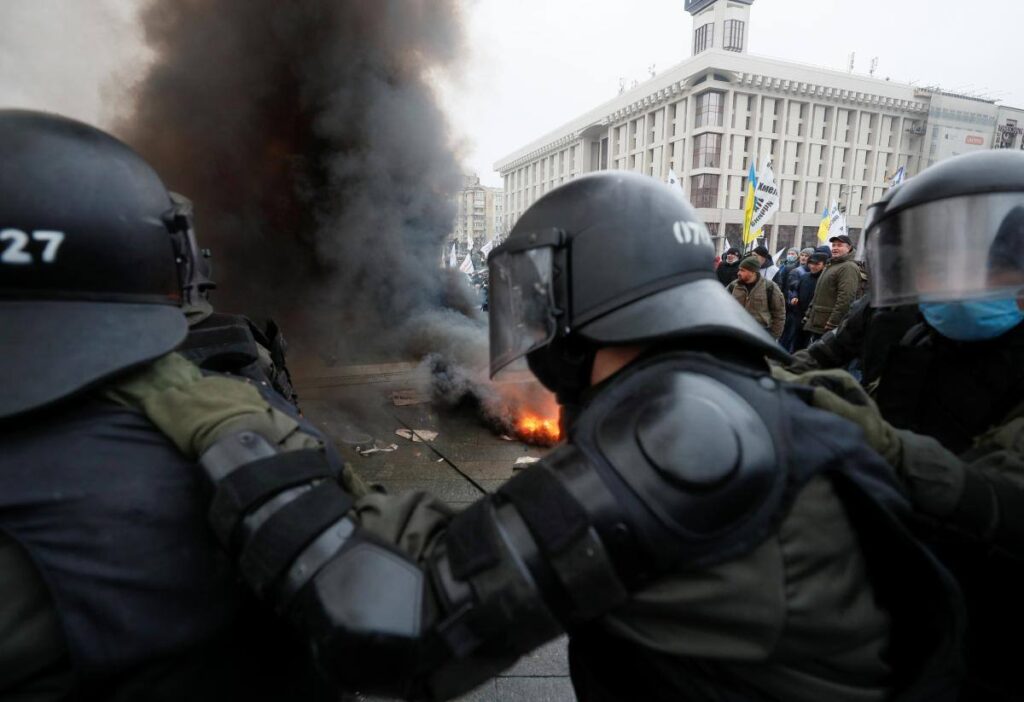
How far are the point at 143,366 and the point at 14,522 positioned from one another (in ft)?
1.01

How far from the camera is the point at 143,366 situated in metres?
0.98

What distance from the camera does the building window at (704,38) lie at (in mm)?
50344

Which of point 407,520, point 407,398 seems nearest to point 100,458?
point 407,520

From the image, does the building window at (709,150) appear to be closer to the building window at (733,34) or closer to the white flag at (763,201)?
the building window at (733,34)

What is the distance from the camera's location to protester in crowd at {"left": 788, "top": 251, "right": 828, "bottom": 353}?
745cm

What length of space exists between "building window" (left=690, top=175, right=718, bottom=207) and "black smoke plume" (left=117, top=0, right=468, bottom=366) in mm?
32622

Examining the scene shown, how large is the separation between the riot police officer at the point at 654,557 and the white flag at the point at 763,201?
10.5 m

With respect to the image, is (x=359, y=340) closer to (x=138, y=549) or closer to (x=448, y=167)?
(x=448, y=167)

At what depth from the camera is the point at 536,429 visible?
5902 millimetres

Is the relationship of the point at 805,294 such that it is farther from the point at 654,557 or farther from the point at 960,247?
the point at 654,557

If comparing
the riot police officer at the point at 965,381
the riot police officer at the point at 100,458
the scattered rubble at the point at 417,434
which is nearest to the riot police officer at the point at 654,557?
the riot police officer at the point at 100,458

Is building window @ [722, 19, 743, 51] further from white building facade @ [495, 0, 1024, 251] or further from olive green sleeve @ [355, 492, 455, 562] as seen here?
olive green sleeve @ [355, 492, 455, 562]

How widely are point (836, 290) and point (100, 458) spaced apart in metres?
7.09

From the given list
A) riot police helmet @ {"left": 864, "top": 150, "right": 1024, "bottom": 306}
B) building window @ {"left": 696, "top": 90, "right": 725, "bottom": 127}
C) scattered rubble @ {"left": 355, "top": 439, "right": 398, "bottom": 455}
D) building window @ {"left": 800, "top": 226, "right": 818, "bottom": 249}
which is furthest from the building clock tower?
riot police helmet @ {"left": 864, "top": 150, "right": 1024, "bottom": 306}
